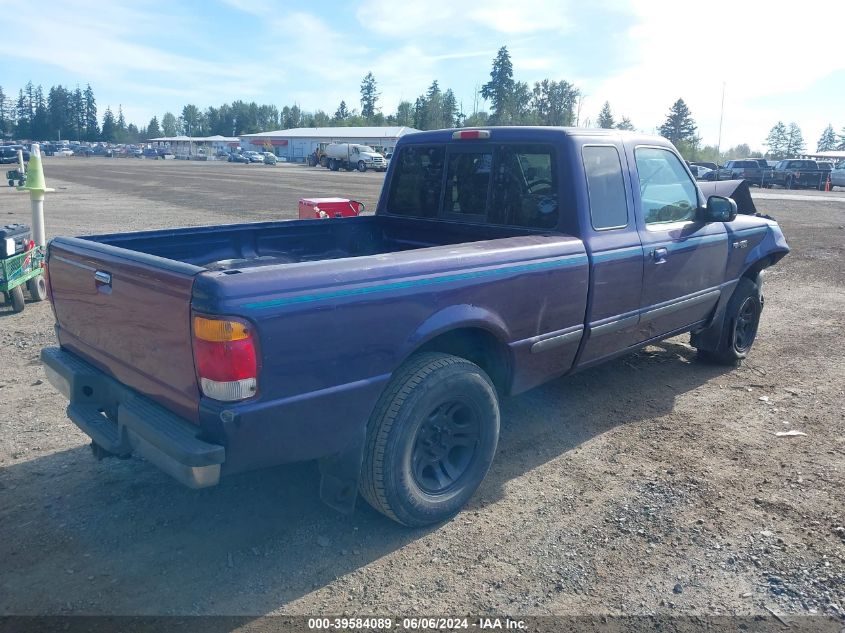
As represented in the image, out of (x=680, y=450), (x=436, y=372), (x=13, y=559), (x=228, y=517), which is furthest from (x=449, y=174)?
(x=13, y=559)

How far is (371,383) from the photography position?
3191 mm

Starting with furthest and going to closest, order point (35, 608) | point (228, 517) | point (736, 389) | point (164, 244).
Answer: point (736, 389), point (164, 244), point (228, 517), point (35, 608)

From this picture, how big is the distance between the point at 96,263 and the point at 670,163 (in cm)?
408

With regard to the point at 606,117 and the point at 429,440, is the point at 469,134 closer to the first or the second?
the point at 429,440

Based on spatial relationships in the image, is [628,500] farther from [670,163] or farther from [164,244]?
[164,244]

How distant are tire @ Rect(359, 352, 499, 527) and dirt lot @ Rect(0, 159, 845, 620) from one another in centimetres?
18

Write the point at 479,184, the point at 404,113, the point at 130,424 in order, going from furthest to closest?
the point at 404,113, the point at 479,184, the point at 130,424

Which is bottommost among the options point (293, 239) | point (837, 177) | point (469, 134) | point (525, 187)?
point (293, 239)

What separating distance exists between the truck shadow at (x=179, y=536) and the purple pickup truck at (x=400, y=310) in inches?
12.6

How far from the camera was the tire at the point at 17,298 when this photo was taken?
24.5ft

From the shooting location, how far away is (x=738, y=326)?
6.33m

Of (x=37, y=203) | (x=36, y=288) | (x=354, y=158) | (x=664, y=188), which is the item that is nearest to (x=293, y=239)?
(x=664, y=188)

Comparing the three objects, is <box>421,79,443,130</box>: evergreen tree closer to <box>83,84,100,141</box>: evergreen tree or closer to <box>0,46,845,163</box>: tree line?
<box>0,46,845,163</box>: tree line

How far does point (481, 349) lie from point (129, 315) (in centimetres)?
189
